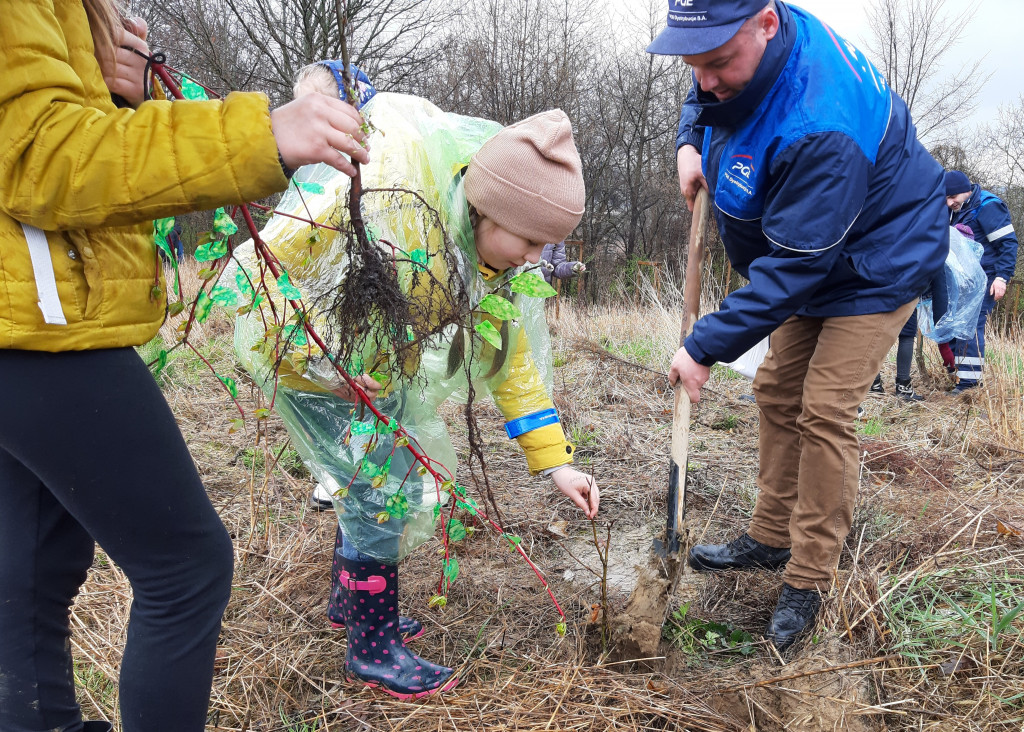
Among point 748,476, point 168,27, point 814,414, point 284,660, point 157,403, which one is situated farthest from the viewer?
point 168,27

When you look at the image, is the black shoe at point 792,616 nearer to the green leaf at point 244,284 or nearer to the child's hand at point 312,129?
the green leaf at point 244,284

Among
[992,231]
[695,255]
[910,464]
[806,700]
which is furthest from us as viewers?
[992,231]

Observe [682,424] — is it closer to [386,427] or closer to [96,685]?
[386,427]

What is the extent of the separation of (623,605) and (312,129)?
6.04 ft

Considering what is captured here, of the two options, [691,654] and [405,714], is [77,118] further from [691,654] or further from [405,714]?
[691,654]

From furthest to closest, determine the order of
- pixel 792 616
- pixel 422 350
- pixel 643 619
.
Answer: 1. pixel 792 616
2. pixel 643 619
3. pixel 422 350

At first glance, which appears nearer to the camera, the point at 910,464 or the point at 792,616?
the point at 792,616

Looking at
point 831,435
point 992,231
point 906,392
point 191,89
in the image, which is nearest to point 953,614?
point 831,435

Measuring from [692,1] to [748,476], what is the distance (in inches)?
89.8

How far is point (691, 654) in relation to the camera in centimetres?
208

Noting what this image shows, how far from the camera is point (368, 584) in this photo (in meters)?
1.87

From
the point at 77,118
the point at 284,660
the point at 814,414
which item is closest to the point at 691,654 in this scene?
the point at 814,414

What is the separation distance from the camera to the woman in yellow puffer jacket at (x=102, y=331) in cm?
88

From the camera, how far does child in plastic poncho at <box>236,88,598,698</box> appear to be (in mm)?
1501
